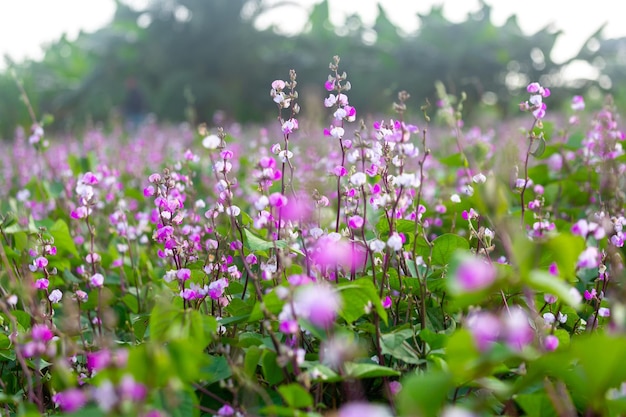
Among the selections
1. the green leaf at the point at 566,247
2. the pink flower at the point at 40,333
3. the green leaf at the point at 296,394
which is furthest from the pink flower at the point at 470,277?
the pink flower at the point at 40,333

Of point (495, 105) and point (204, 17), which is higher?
point (204, 17)

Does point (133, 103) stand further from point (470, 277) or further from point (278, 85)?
point (470, 277)

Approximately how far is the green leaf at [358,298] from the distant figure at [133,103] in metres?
15.8

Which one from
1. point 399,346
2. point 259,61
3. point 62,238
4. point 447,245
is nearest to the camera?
point 399,346

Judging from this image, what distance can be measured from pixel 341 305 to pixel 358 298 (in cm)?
4

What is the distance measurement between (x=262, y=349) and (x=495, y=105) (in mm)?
12560

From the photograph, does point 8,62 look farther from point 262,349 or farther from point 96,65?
point 96,65

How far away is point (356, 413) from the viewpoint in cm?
A: 82

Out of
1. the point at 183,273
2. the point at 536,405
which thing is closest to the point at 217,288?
the point at 183,273

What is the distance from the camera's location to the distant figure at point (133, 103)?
54.6 feet

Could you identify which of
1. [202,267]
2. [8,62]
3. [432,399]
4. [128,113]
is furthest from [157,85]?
[432,399]

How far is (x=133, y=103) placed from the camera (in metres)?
17.2

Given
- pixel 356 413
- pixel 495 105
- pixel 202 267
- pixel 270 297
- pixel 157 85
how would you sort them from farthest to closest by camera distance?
pixel 157 85
pixel 495 105
pixel 202 267
pixel 270 297
pixel 356 413

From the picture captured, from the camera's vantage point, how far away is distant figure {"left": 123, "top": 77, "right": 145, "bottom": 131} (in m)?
16.7
